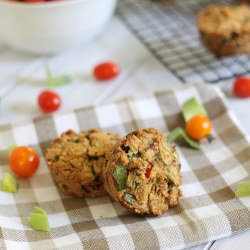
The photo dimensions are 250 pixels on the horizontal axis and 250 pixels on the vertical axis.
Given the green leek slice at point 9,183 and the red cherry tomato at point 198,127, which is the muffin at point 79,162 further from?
the red cherry tomato at point 198,127

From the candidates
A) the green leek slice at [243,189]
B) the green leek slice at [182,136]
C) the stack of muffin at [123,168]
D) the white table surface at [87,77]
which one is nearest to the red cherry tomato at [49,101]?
the white table surface at [87,77]

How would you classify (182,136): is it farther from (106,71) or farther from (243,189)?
(106,71)

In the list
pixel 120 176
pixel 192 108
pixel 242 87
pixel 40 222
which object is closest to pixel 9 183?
pixel 40 222

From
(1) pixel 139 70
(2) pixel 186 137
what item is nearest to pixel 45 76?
(1) pixel 139 70

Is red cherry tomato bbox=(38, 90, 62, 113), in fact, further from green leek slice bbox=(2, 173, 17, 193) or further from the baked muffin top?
the baked muffin top

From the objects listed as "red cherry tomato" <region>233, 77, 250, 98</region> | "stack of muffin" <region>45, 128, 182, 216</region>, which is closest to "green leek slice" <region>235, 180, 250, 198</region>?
"stack of muffin" <region>45, 128, 182, 216</region>
